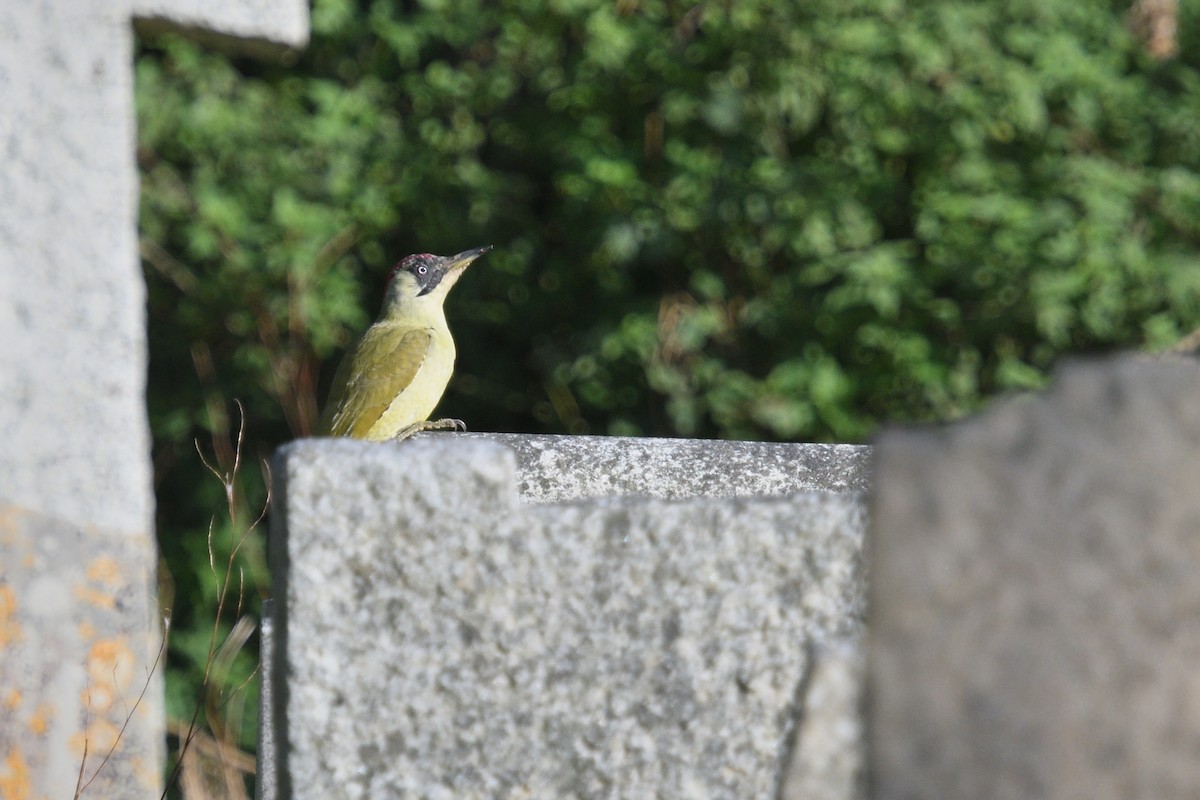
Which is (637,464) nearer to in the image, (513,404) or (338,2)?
(513,404)

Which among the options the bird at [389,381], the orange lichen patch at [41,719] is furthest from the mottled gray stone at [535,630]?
the bird at [389,381]

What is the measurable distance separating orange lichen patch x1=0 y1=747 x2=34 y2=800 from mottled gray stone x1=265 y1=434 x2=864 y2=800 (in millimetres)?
2008

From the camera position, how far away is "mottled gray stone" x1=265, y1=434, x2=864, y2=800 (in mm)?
1420

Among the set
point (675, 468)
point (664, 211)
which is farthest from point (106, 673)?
point (664, 211)

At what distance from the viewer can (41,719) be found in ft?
10.6

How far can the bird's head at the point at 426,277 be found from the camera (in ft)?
15.1

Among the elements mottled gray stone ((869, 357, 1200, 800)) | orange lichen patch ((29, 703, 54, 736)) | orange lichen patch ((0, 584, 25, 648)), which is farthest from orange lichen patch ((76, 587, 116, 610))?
mottled gray stone ((869, 357, 1200, 800))

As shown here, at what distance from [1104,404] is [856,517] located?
0.32 meters

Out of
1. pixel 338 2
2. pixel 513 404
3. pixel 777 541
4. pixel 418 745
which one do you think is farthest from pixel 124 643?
pixel 338 2

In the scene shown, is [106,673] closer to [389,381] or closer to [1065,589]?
[389,381]

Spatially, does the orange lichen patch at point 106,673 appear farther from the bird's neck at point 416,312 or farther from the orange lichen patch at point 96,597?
the bird's neck at point 416,312

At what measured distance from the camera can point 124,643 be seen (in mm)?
3281

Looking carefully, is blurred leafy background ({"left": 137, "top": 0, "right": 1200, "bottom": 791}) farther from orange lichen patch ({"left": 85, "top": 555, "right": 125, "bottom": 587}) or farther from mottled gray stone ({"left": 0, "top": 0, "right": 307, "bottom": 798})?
orange lichen patch ({"left": 85, "top": 555, "right": 125, "bottom": 587})

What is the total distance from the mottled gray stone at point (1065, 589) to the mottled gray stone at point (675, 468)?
→ 1286mm
